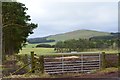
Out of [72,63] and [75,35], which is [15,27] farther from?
[72,63]

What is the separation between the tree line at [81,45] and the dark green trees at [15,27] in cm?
193

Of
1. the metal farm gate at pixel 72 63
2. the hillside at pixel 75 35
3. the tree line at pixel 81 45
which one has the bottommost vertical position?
the metal farm gate at pixel 72 63

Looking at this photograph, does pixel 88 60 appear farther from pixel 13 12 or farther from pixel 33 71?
pixel 13 12

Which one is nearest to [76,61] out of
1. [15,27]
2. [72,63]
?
[72,63]

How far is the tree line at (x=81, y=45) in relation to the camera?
11.0m

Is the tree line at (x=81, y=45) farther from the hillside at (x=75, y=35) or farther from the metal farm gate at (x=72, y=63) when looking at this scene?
the metal farm gate at (x=72, y=63)

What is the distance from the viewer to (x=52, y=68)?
12.0m

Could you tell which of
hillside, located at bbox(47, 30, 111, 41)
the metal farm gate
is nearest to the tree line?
hillside, located at bbox(47, 30, 111, 41)

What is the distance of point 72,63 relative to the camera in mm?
12273

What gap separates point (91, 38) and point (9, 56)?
4.06m

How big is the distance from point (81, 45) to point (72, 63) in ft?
2.93

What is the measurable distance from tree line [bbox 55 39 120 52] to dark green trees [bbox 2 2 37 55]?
1.93 meters

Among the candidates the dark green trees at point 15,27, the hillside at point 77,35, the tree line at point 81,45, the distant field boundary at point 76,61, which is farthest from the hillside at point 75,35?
the dark green trees at point 15,27

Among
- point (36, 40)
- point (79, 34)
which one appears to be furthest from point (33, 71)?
point (79, 34)
